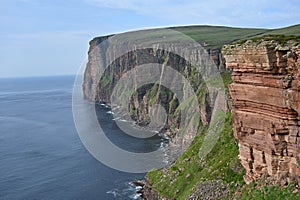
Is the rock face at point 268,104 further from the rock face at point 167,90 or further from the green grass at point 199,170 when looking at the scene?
the rock face at point 167,90

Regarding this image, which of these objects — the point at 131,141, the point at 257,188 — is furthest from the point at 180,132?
the point at 257,188

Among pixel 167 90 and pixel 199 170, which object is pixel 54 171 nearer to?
pixel 199 170

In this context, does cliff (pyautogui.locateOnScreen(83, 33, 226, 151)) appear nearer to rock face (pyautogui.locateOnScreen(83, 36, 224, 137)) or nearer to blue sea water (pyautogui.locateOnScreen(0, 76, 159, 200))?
rock face (pyautogui.locateOnScreen(83, 36, 224, 137))

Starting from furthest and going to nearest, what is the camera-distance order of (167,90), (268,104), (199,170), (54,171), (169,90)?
1. (167,90)
2. (169,90)
3. (54,171)
4. (199,170)
5. (268,104)

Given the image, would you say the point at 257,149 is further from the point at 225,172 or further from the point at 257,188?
the point at 225,172

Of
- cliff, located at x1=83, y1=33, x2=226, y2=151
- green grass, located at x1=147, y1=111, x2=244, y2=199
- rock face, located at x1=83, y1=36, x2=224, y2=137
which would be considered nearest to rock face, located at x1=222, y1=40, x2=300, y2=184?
green grass, located at x1=147, y1=111, x2=244, y2=199

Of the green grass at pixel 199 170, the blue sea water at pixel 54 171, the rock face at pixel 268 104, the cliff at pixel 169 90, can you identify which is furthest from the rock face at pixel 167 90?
the rock face at pixel 268 104

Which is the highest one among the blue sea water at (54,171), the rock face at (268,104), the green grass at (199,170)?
the rock face at (268,104)

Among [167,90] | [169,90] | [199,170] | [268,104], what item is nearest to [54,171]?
[199,170]
